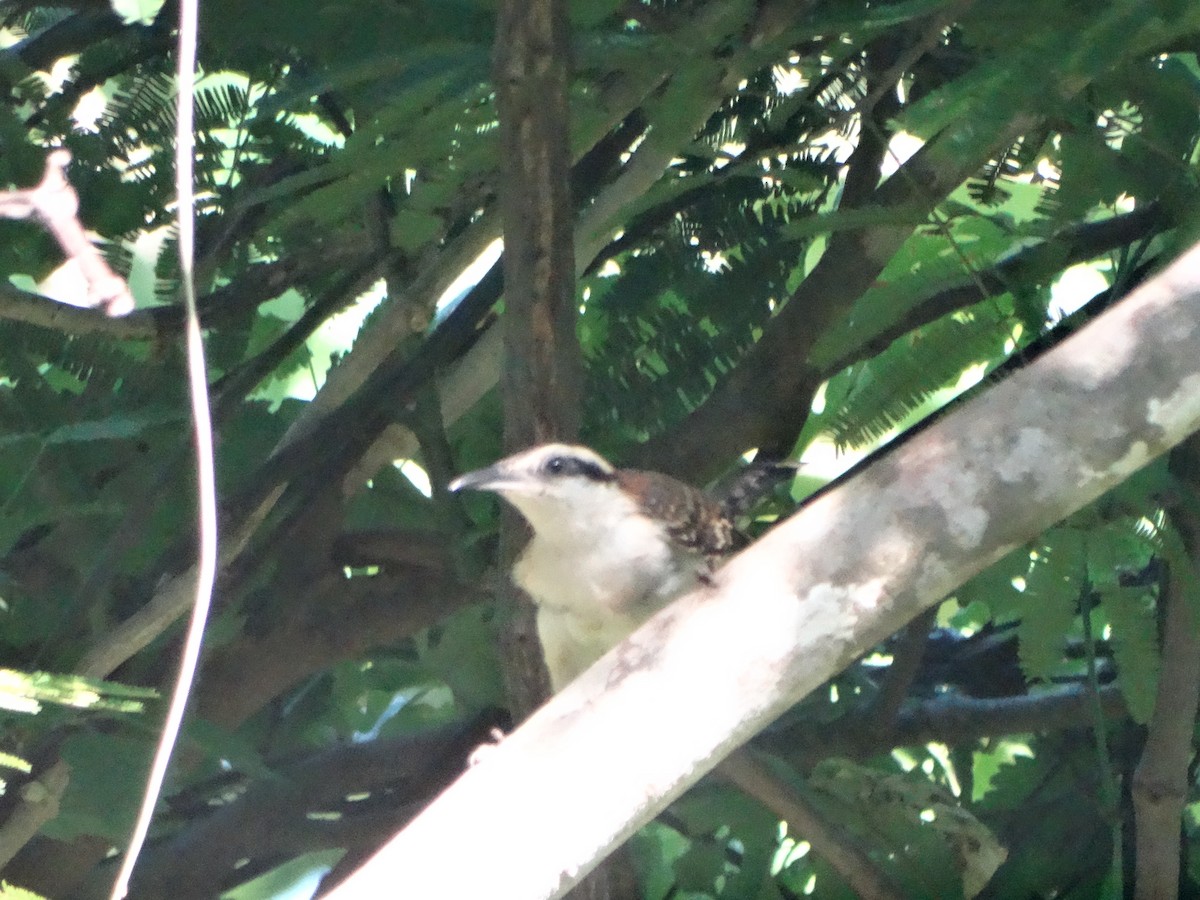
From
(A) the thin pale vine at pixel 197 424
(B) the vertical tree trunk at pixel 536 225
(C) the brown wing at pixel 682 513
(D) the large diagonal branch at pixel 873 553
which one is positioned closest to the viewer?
(A) the thin pale vine at pixel 197 424

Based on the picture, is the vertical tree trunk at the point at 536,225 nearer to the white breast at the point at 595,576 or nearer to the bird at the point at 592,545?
the bird at the point at 592,545

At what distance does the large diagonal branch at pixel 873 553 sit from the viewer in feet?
5.56

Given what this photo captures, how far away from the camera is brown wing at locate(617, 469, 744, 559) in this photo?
289cm

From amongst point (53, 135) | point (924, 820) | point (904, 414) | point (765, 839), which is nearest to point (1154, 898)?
point (924, 820)

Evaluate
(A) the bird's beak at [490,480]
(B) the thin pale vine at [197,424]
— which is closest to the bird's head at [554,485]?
(A) the bird's beak at [490,480]

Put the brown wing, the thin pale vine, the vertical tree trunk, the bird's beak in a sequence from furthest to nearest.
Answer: the brown wing, the bird's beak, the vertical tree trunk, the thin pale vine

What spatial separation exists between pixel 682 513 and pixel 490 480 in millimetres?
430

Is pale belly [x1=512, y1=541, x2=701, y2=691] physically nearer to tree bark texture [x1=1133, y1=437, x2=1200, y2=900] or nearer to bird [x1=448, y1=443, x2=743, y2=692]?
bird [x1=448, y1=443, x2=743, y2=692]

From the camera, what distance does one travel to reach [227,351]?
3590 millimetres

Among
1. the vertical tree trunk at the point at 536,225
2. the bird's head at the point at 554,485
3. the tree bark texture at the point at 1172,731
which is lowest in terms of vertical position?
the tree bark texture at the point at 1172,731

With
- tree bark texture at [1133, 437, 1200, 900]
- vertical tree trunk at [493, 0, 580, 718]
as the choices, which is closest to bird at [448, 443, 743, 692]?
vertical tree trunk at [493, 0, 580, 718]

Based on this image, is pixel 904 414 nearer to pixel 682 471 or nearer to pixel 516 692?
pixel 682 471

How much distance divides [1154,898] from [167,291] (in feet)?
8.25

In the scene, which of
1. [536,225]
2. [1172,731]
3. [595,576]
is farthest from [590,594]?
[1172,731]
